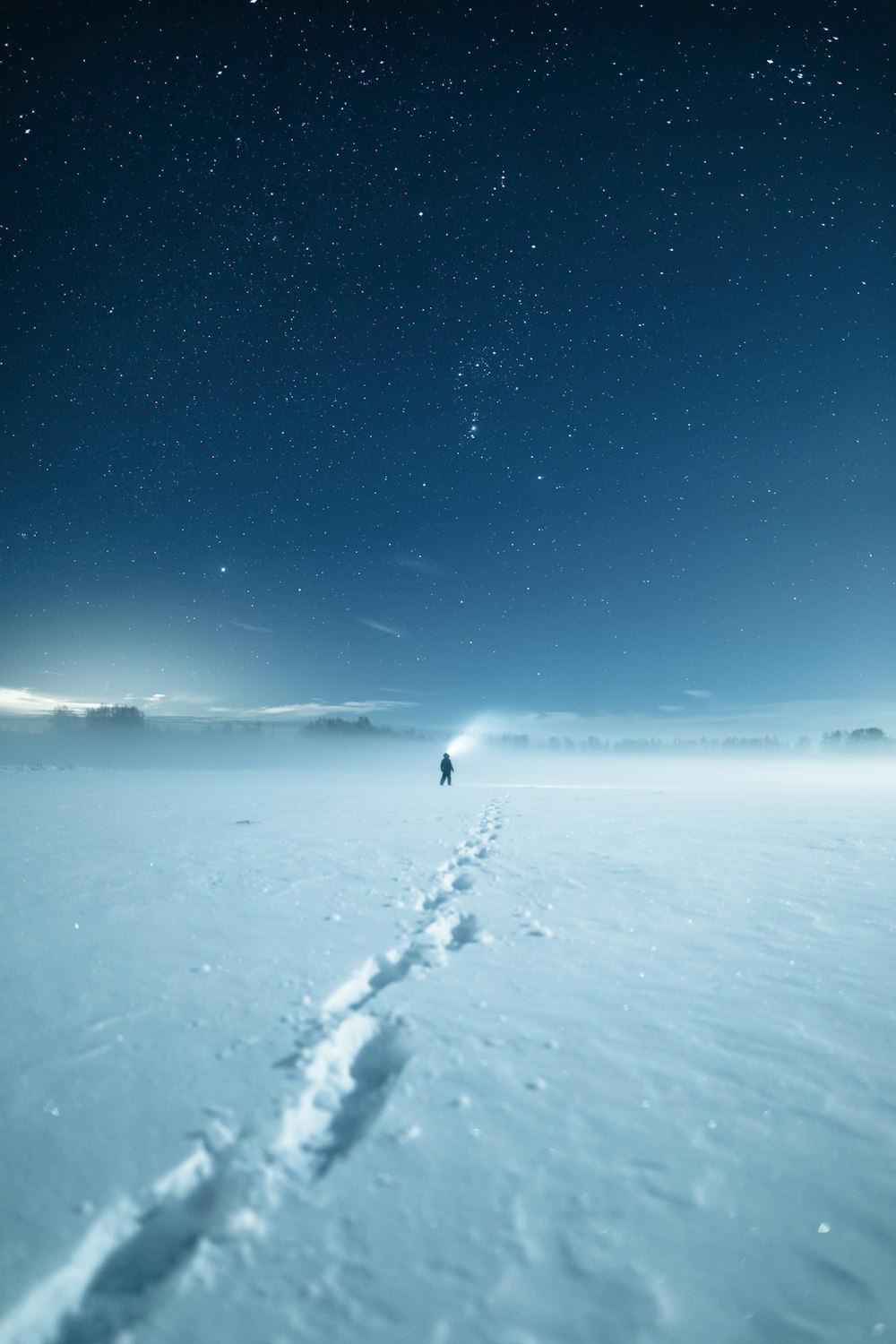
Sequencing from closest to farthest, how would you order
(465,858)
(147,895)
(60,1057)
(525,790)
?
(60,1057) → (147,895) → (465,858) → (525,790)

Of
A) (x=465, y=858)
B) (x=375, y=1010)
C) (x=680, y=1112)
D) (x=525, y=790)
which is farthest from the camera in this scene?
(x=525, y=790)

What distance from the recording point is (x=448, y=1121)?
3.11 metres

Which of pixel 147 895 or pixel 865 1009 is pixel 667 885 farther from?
pixel 147 895

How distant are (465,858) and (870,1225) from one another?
7.63m

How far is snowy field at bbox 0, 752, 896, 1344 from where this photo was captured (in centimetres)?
217

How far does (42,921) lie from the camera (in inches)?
258

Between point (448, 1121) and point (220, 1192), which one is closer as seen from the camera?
point (220, 1192)

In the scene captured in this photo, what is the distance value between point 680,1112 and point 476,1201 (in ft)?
4.21

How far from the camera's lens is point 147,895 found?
25.0ft

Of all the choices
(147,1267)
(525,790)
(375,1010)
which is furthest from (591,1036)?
(525,790)

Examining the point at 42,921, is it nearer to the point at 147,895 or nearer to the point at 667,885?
the point at 147,895

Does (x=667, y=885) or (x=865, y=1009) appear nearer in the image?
(x=865, y=1009)

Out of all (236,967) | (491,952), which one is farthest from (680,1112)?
(236,967)

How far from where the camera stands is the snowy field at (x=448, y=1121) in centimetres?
217
